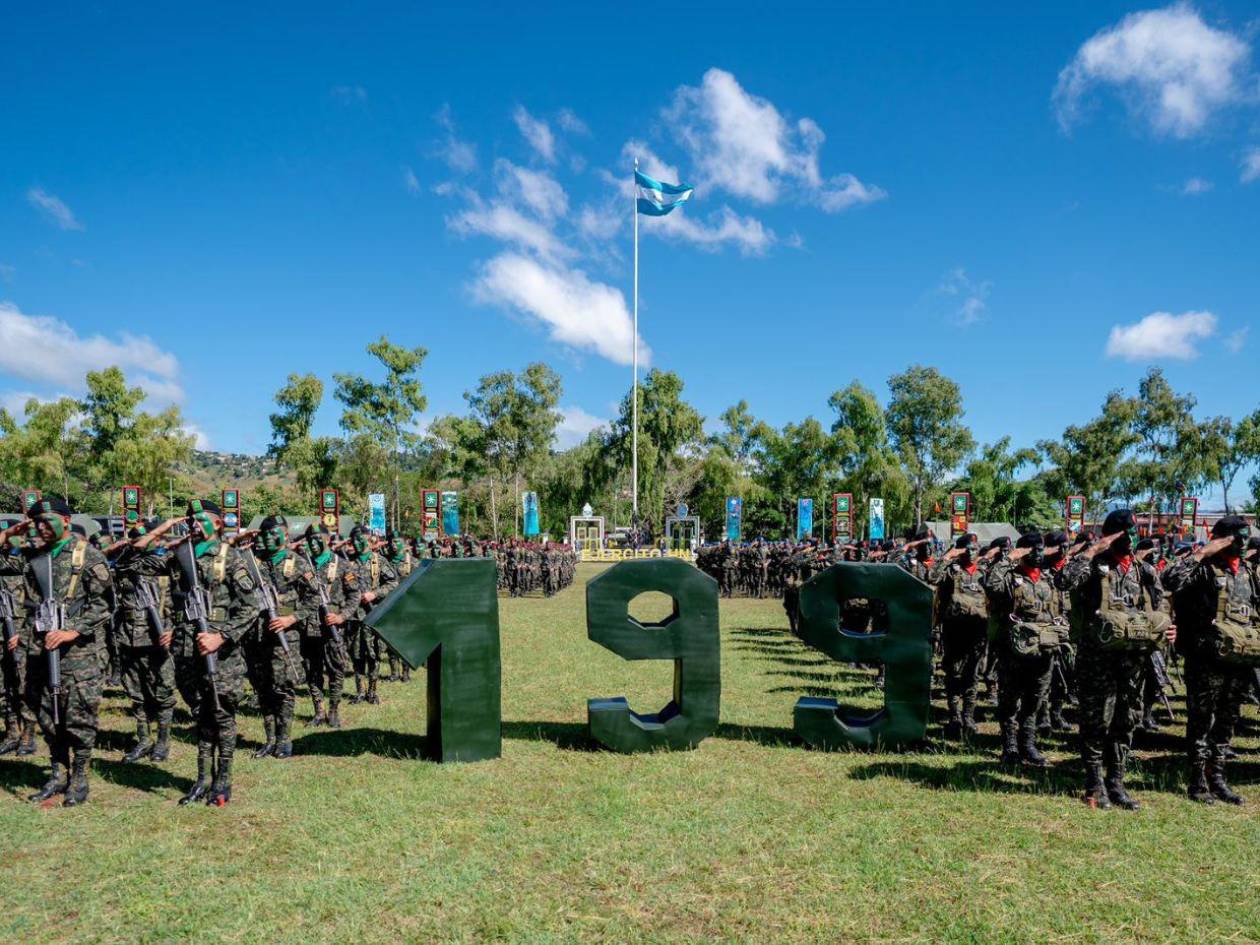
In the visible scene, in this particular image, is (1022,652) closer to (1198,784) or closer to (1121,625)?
(1121,625)

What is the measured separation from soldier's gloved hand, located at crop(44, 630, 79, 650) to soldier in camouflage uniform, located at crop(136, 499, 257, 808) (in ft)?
2.66

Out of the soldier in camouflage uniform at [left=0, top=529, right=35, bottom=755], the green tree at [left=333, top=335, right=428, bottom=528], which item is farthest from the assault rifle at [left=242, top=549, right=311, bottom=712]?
the green tree at [left=333, top=335, right=428, bottom=528]

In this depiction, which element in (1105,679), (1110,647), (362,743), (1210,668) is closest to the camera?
(1110,647)

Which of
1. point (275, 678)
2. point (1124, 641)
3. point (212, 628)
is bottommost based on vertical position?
point (275, 678)

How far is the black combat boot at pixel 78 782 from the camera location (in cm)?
654

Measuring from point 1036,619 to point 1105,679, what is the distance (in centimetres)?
134

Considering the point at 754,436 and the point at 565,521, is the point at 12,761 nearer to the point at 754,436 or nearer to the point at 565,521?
the point at 754,436

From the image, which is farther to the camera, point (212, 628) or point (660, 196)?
point (660, 196)

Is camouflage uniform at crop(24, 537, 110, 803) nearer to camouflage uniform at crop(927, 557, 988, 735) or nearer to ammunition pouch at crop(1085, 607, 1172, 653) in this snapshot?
ammunition pouch at crop(1085, 607, 1172, 653)

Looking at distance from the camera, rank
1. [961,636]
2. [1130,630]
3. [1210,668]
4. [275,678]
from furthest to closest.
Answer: [961,636]
[275,678]
[1210,668]
[1130,630]

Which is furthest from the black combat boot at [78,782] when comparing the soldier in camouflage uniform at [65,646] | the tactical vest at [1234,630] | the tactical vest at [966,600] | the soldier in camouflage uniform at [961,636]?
the tactical vest at [1234,630]

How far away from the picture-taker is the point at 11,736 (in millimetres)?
8242

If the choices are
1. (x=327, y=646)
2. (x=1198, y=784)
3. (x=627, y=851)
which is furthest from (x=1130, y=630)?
(x=327, y=646)

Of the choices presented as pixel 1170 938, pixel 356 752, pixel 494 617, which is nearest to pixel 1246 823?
pixel 1170 938
